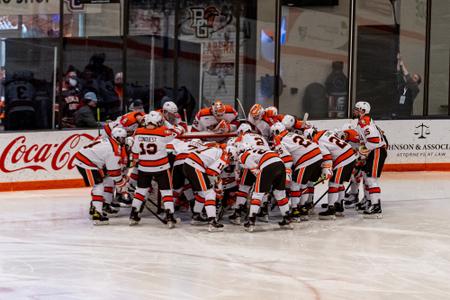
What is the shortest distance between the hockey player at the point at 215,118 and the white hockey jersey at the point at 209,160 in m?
1.16

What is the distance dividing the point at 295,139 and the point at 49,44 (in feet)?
15.2

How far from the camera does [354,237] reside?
9914mm

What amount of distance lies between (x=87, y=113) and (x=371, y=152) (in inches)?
174

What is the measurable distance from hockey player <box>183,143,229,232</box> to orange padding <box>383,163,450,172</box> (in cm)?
573

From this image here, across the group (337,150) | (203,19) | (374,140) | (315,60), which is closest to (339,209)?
(337,150)

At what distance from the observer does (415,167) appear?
50.7 feet

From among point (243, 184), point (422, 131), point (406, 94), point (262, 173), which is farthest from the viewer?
point (406, 94)

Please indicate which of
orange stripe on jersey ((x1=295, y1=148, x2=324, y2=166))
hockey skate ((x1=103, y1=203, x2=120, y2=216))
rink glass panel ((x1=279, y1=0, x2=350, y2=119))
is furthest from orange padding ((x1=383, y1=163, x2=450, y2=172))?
hockey skate ((x1=103, y1=203, x2=120, y2=216))

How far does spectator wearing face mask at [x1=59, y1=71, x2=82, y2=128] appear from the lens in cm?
1369

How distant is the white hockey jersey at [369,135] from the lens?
1108 cm

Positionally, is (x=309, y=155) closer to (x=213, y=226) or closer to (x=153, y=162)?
(x=213, y=226)

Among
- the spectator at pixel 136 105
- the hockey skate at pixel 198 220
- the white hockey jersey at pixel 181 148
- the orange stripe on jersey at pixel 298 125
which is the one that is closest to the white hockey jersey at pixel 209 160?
the white hockey jersey at pixel 181 148

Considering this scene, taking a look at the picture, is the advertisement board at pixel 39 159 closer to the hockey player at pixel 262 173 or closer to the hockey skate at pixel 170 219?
the hockey skate at pixel 170 219

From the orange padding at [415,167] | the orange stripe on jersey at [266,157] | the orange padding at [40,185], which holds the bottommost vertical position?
the orange padding at [40,185]
